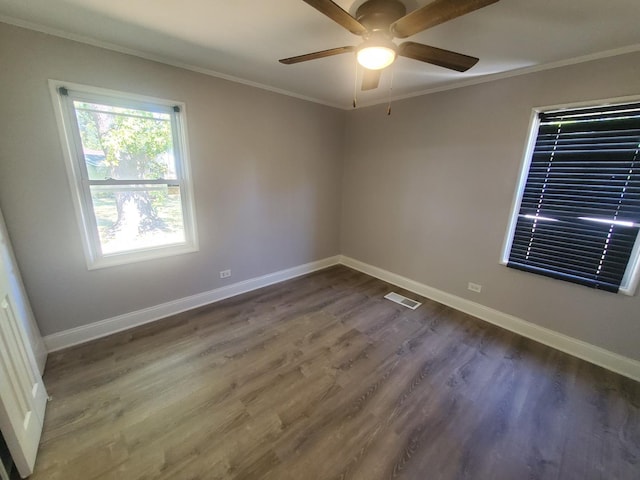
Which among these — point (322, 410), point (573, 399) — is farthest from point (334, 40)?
point (573, 399)

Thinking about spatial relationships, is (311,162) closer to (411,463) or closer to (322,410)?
(322,410)

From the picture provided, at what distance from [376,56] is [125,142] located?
2192mm

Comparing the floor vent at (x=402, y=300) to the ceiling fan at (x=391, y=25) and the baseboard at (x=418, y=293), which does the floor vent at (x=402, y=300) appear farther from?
the ceiling fan at (x=391, y=25)

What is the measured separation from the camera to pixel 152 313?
258 cm

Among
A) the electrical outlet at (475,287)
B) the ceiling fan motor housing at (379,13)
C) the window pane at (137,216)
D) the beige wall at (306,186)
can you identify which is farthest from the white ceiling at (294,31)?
the electrical outlet at (475,287)

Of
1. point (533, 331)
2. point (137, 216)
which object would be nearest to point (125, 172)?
point (137, 216)

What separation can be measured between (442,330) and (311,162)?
8.59 ft

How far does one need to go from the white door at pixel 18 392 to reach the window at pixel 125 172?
2.76 ft

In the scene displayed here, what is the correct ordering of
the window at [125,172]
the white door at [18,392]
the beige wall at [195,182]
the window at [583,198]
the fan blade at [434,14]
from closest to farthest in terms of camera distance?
1. the fan blade at [434,14]
2. the white door at [18,392]
3. the beige wall at [195,182]
4. the window at [583,198]
5. the window at [125,172]

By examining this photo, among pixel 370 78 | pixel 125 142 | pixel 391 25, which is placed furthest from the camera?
pixel 125 142

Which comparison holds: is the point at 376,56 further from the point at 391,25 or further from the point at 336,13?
the point at 336,13

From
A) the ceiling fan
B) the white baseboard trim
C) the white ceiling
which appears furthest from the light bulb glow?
the white baseboard trim

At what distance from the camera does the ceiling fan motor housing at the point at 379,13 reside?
137 centimetres

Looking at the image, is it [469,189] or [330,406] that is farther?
[469,189]
